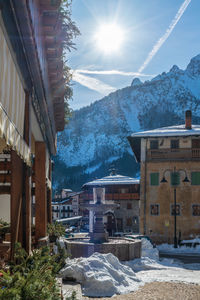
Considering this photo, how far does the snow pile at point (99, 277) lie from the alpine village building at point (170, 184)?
20913 mm

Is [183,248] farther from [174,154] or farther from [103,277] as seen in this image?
[103,277]

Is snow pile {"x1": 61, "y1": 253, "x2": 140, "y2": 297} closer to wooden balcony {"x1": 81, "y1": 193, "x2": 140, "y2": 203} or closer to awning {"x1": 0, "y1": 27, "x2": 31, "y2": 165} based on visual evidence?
awning {"x1": 0, "y1": 27, "x2": 31, "y2": 165}

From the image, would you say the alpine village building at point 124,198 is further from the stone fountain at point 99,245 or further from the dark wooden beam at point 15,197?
the dark wooden beam at point 15,197

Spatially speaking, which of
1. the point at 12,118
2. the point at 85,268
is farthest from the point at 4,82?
the point at 85,268

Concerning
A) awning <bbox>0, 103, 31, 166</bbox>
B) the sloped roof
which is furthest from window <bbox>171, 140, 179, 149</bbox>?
awning <bbox>0, 103, 31, 166</bbox>

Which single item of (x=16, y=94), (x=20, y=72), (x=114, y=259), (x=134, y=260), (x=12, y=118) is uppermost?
(x=20, y=72)

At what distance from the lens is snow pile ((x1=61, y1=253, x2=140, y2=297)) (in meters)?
9.60

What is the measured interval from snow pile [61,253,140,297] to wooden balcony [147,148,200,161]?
21842 mm

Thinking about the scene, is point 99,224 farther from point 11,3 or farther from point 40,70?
point 11,3

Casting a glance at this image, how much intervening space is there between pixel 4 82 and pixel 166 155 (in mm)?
29128

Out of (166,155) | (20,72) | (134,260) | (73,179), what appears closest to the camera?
(20,72)

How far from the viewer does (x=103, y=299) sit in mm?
8914

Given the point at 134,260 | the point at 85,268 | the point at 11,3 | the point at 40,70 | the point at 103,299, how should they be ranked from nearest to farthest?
the point at 11,3 < the point at 40,70 < the point at 103,299 < the point at 85,268 < the point at 134,260

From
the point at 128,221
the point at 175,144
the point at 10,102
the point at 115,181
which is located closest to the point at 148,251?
the point at 175,144
